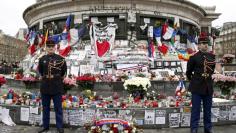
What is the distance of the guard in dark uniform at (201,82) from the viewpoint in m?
10.6

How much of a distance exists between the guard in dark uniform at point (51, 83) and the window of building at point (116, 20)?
18.1 meters

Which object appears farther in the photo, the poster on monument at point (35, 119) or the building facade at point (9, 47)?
the building facade at point (9, 47)

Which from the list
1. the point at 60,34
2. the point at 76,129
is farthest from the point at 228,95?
the point at 60,34

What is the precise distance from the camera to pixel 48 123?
36.8ft

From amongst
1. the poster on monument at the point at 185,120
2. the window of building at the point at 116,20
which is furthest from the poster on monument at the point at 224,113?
the window of building at the point at 116,20

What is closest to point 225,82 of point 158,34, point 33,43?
point 158,34

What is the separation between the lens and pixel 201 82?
10562 millimetres

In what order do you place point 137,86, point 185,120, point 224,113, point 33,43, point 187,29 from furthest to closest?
point 33,43, point 187,29, point 137,86, point 224,113, point 185,120

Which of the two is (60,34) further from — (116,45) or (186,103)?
(186,103)

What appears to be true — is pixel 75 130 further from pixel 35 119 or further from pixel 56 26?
pixel 56 26

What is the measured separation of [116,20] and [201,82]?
19697mm

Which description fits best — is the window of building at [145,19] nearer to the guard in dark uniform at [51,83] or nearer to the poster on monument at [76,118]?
the poster on monument at [76,118]

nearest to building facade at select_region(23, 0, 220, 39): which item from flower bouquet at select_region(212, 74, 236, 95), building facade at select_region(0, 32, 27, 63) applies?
flower bouquet at select_region(212, 74, 236, 95)

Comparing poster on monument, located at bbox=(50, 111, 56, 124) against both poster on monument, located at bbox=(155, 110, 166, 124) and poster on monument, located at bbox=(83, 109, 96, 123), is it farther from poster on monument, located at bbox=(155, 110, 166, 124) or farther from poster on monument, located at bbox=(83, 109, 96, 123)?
poster on monument, located at bbox=(155, 110, 166, 124)
